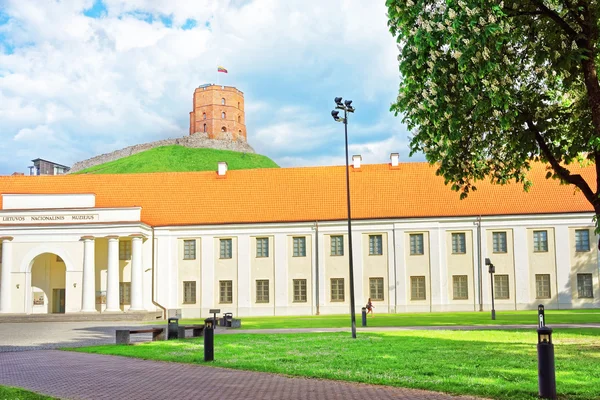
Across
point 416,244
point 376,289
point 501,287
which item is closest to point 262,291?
point 376,289

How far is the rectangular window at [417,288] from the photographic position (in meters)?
47.8

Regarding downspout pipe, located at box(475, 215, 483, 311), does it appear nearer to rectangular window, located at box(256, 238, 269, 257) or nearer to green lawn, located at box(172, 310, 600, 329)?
green lawn, located at box(172, 310, 600, 329)

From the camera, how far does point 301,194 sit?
5244 centimetres

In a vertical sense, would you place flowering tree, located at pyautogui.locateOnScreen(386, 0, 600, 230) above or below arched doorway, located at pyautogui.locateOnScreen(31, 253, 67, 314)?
above

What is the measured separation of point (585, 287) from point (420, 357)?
34270mm

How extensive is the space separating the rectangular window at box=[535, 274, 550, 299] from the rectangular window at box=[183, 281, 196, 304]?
23671mm

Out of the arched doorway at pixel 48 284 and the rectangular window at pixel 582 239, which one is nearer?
the rectangular window at pixel 582 239

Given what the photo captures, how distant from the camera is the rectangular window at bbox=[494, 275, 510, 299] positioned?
4731cm

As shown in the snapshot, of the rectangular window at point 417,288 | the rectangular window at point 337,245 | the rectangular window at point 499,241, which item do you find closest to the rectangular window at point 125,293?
the rectangular window at point 337,245

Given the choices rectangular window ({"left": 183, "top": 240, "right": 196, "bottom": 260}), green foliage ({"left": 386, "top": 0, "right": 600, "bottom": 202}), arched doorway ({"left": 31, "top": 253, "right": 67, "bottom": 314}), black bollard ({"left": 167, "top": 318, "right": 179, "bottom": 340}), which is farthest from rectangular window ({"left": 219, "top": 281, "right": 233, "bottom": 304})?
green foliage ({"left": 386, "top": 0, "right": 600, "bottom": 202})

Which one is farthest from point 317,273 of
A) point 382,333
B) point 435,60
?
point 435,60

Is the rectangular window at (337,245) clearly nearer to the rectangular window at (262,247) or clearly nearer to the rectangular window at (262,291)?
the rectangular window at (262,247)

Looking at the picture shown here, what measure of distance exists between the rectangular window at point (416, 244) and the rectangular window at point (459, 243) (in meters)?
2.24

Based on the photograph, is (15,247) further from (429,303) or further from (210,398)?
(210,398)
